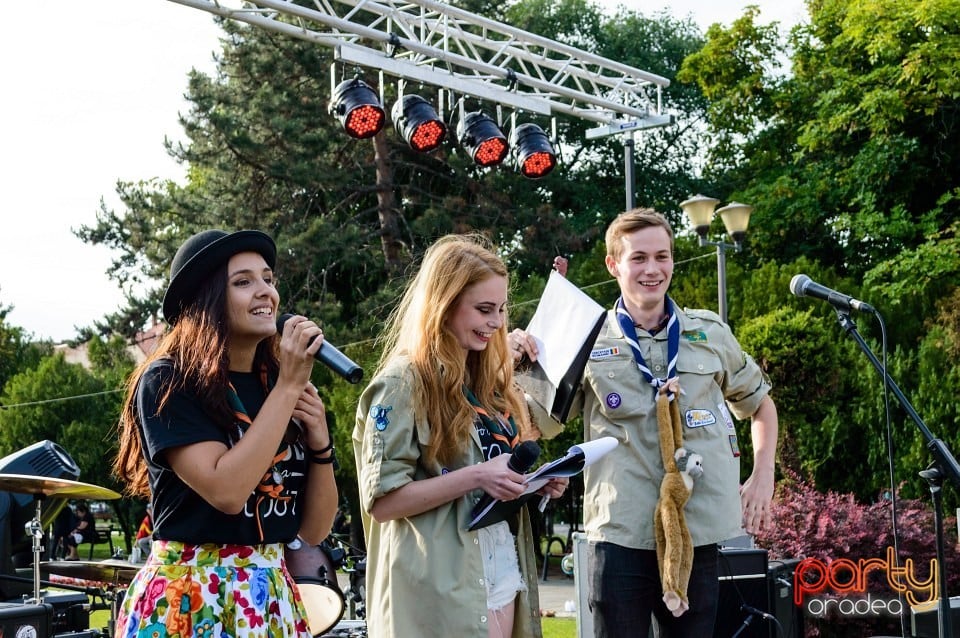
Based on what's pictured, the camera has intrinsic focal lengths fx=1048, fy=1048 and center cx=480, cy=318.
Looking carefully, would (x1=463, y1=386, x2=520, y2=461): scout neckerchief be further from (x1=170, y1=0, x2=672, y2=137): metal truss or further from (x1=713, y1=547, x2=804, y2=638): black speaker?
(x1=170, y1=0, x2=672, y2=137): metal truss

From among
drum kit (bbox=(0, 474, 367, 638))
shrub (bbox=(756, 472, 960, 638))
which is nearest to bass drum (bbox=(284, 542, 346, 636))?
drum kit (bbox=(0, 474, 367, 638))

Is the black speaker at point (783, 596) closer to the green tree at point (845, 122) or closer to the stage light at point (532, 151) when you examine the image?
the stage light at point (532, 151)

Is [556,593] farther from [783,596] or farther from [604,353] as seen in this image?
[604,353]

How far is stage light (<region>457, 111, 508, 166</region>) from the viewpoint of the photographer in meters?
9.50

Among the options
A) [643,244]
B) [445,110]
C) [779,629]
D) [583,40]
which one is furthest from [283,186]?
[643,244]

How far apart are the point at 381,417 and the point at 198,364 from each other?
54 centimetres

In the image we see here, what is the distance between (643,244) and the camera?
11.0ft

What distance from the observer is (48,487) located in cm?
539

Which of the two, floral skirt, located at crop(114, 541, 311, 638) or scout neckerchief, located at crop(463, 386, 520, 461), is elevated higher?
scout neckerchief, located at crop(463, 386, 520, 461)

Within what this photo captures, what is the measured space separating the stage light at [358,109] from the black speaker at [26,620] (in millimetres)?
4843

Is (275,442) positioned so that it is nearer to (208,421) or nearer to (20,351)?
(208,421)

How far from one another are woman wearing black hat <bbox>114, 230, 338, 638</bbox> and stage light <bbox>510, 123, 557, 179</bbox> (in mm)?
7632

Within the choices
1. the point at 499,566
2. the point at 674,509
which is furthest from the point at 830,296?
the point at 499,566

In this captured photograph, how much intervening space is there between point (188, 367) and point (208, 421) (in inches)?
4.8
